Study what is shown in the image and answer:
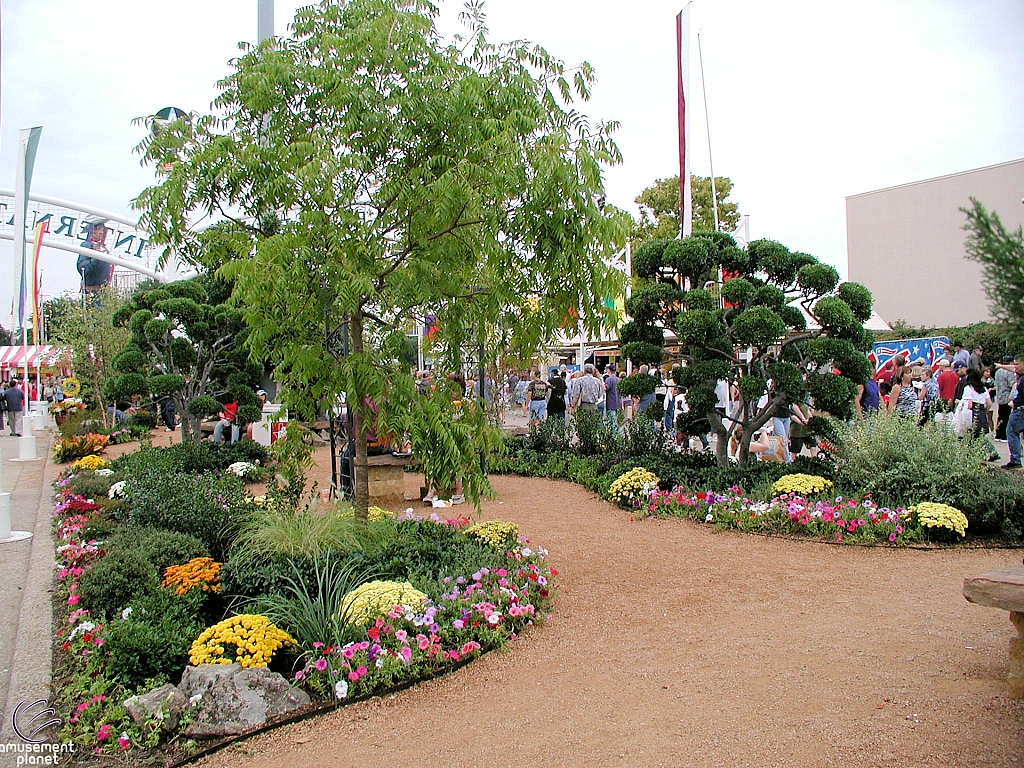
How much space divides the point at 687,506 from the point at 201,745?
5.51 m

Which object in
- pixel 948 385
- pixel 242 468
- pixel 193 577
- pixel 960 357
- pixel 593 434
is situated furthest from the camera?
pixel 960 357

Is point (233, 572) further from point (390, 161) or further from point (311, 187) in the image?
point (390, 161)

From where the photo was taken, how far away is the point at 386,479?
9.02 meters

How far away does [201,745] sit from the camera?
347 centimetres


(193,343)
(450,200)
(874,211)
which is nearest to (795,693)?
(450,200)

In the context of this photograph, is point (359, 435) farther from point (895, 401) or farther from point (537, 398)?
point (537, 398)

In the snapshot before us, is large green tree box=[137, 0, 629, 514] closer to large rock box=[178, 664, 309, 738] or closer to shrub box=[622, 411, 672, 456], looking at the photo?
large rock box=[178, 664, 309, 738]

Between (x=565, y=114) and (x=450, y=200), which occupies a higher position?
(x=565, y=114)

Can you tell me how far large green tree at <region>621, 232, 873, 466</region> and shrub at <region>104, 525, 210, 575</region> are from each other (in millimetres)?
5213

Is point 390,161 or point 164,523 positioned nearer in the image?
point 390,161

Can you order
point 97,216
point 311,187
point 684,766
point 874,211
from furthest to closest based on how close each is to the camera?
1. point 874,211
2. point 97,216
3. point 311,187
4. point 684,766

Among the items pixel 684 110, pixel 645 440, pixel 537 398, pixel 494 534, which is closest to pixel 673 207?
pixel 537 398

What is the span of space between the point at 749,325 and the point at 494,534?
12.3 ft

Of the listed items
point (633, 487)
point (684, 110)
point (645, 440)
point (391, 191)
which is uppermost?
point (684, 110)
